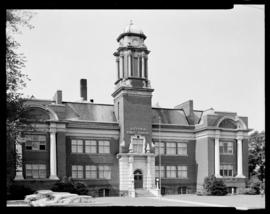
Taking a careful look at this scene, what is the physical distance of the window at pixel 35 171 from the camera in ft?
106

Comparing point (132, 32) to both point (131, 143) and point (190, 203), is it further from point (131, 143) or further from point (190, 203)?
point (190, 203)

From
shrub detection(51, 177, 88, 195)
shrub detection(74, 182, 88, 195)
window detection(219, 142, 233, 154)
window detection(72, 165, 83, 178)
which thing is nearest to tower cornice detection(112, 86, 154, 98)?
window detection(72, 165, 83, 178)

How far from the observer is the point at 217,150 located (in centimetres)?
3712

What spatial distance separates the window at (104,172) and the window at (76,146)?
2494 millimetres

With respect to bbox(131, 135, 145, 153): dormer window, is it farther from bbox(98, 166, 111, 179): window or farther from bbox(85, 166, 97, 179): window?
bbox(85, 166, 97, 179): window

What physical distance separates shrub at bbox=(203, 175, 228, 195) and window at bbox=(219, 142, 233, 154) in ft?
12.0

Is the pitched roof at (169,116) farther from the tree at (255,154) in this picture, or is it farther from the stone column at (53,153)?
Answer: the stone column at (53,153)

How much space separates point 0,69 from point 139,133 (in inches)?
1152

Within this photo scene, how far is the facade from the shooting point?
108 feet

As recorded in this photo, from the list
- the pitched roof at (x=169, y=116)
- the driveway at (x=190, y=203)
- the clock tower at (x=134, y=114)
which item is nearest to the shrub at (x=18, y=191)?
the driveway at (x=190, y=203)
